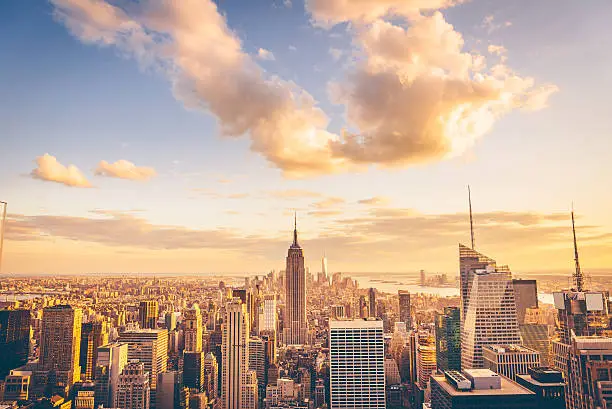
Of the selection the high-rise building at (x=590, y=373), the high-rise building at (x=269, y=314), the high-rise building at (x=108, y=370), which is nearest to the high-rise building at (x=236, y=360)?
the high-rise building at (x=108, y=370)

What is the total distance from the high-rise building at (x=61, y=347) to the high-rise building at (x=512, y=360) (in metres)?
10.2

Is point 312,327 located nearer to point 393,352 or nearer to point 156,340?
point 393,352

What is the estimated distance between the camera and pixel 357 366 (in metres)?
12.3

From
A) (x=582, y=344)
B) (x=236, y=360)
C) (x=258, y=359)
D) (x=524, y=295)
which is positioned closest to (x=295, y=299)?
(x=258, y=359)

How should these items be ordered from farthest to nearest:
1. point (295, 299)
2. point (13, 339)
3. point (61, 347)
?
point (295, 299)
point (61, 347)
point (13, 339)

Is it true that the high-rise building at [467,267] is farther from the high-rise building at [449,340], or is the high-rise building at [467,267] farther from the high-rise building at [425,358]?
the high-rise building at [425,358]

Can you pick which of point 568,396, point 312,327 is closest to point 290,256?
point 312,327

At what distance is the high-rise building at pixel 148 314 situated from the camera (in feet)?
40.1

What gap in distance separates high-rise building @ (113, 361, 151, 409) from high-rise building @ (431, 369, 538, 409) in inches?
282

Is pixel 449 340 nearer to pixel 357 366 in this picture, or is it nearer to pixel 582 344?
pixel 357 366

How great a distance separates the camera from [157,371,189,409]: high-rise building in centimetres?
1186

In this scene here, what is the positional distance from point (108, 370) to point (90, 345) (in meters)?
0.90

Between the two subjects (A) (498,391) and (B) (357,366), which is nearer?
(A) (498,391)

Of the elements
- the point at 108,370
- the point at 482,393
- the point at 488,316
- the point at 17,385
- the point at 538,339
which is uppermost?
the point at 488,316
